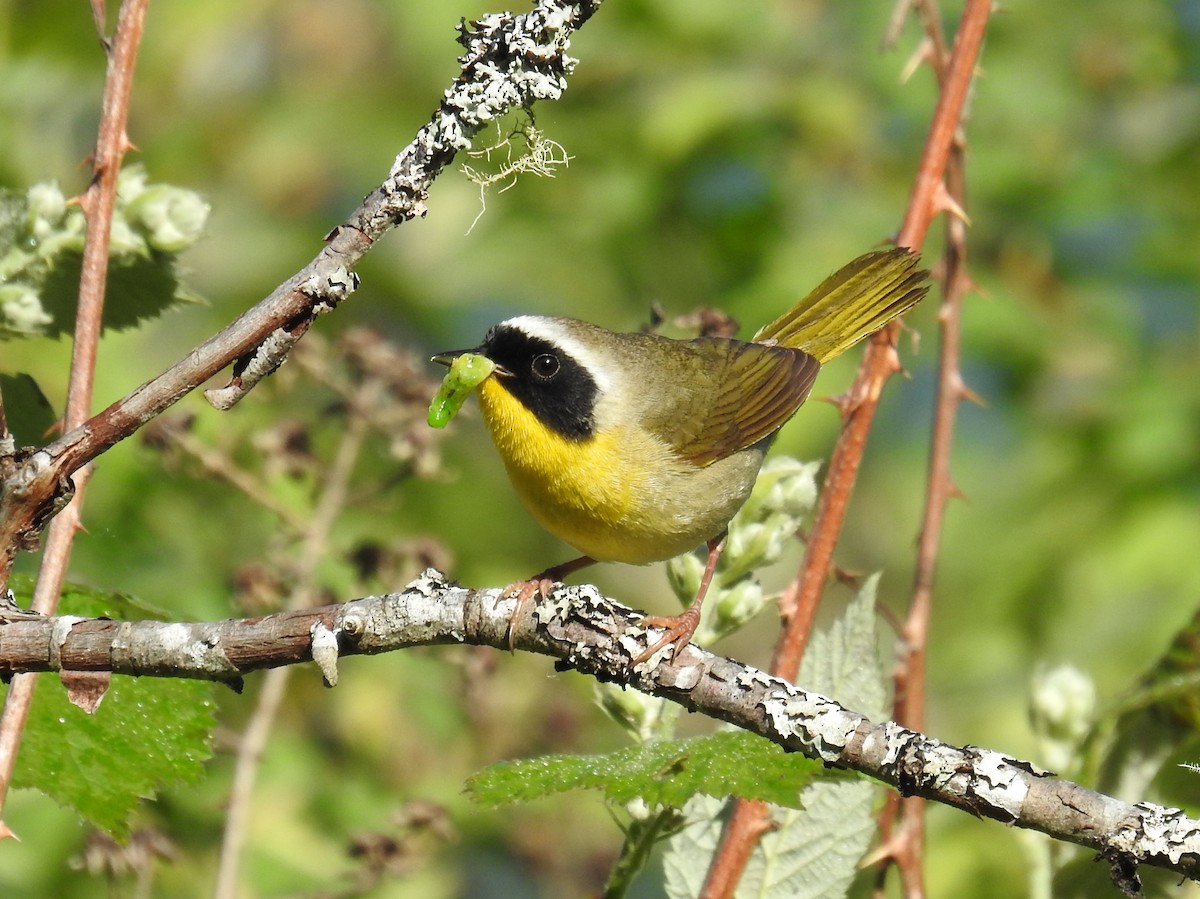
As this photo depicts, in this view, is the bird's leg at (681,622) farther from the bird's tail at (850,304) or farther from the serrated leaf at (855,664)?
the bird's tail at (850,304)

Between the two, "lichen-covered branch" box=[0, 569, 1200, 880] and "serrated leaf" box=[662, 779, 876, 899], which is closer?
"lichen-covered branch" box=[0, 569, 1200, 880]

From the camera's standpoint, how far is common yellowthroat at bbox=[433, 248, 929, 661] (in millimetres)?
3303

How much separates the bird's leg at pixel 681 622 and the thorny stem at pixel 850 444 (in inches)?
6.8

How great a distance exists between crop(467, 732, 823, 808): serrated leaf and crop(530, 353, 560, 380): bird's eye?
1.53 meters

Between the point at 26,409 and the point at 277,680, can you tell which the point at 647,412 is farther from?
the point at 26,409

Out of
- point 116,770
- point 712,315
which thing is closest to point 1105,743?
point 712,315

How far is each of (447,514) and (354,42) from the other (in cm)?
443

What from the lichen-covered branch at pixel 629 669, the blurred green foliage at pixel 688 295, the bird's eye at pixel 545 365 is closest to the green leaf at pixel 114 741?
the lichen-covered branch at pixel 629 669

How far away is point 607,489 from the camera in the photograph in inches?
130

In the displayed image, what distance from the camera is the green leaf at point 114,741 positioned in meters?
2.14

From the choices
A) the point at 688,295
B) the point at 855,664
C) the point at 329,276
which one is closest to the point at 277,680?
the point at 855,664

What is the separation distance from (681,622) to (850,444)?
469mm

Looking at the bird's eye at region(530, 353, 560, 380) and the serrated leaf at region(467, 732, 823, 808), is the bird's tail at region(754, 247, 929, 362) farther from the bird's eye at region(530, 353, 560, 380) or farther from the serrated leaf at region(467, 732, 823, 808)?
the serrated leaf at region(467, 732, 823, 808)

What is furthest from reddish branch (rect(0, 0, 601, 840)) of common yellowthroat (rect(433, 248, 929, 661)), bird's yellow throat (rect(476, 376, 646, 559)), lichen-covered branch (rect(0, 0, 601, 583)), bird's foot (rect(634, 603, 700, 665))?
bird's yellow throat (rect(476, 376, 646, 559))
